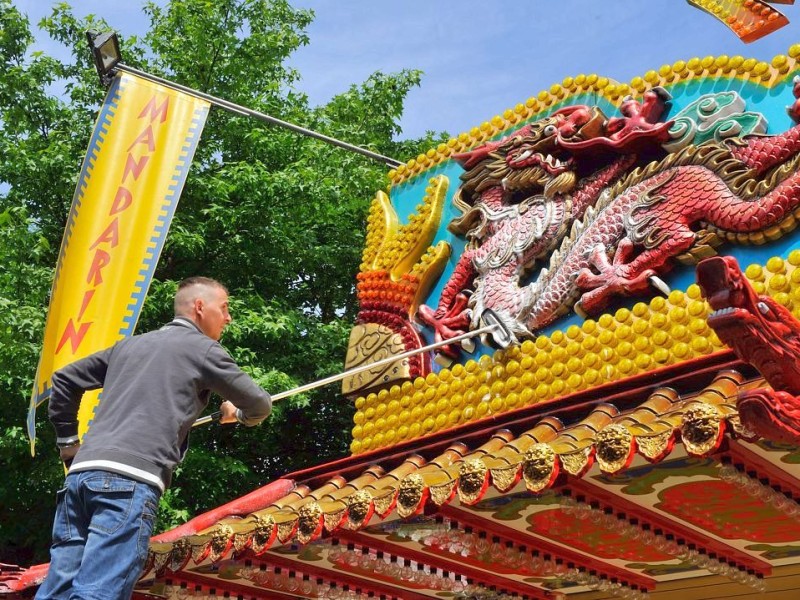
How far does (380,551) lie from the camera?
6.46m

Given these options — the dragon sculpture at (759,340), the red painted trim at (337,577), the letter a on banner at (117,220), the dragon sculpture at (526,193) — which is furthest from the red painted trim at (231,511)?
the dragon sculpture at (759,340)

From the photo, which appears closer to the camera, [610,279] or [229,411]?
[229,411]

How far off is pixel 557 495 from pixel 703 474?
2.40ft

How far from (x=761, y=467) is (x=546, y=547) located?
200 cm

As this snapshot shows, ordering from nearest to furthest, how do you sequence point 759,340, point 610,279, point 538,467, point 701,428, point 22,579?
point 759,340, point 701,428, point 538,467, point 610,279, point 22,579

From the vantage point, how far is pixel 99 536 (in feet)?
10.8

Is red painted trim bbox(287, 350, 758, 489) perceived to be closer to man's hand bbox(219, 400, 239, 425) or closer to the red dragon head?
the red dragon head

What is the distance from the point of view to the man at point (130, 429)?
3295 mm

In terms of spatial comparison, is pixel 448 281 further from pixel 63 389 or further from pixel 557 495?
pixel 63 389

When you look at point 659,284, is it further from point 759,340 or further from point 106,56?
point 106,56

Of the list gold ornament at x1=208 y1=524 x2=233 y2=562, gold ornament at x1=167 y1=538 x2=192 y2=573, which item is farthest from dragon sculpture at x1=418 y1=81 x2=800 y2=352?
gold ornament at x1=167 y1=538 x2=192 y2=573

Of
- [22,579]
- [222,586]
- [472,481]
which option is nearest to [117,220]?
[22,579]

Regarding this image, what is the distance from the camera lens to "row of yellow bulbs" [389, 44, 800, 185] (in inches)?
253

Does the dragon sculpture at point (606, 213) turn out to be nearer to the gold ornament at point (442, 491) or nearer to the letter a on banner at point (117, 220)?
the gold ornament at point (442, 491)
